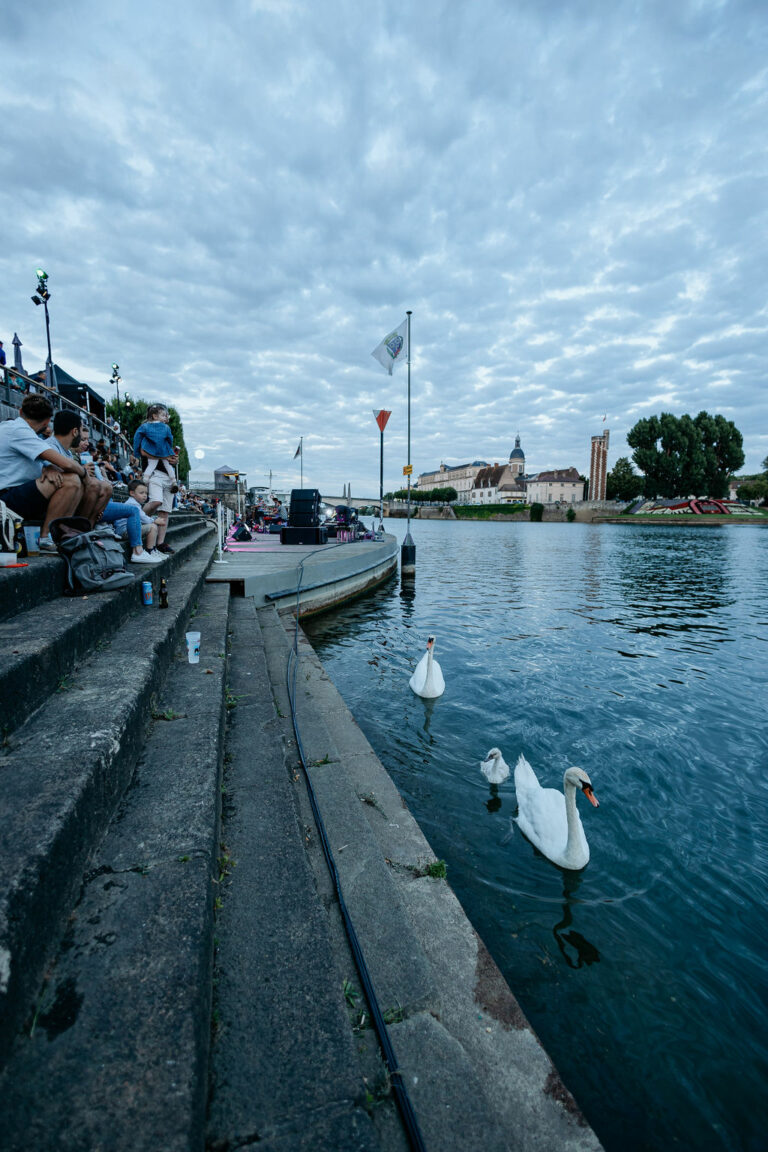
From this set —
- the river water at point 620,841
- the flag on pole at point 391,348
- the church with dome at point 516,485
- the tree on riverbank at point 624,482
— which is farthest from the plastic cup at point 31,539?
the church with dome at point 516,485

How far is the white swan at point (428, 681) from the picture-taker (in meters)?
7.10

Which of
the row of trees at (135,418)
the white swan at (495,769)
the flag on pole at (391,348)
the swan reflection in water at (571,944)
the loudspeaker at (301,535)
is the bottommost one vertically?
the swan reflection in water at (571,944)

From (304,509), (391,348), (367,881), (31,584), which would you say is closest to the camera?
(367,881)

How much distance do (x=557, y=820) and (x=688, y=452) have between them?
98.8m

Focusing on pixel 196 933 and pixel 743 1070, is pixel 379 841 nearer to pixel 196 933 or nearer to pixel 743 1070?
pixel 196 933

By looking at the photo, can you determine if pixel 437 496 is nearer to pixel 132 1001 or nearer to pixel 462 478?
pixel 462 478

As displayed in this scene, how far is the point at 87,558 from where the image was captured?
393 centimetres

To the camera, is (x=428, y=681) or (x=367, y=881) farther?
(x=428, y=681)

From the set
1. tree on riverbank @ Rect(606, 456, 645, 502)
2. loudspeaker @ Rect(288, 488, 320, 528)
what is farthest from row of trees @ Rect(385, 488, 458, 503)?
loudspeaker @ Rect(288, 488, 320, 528)

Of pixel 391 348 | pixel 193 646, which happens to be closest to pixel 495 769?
pixel 193 646

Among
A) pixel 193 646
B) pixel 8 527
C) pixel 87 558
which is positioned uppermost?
pixel 8 527

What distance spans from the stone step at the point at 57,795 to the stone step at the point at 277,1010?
1.92 feet

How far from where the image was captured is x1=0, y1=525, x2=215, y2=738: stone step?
2.32 metres

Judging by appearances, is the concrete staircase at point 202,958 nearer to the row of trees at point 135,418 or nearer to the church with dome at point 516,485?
the row of trees at point 135,418
